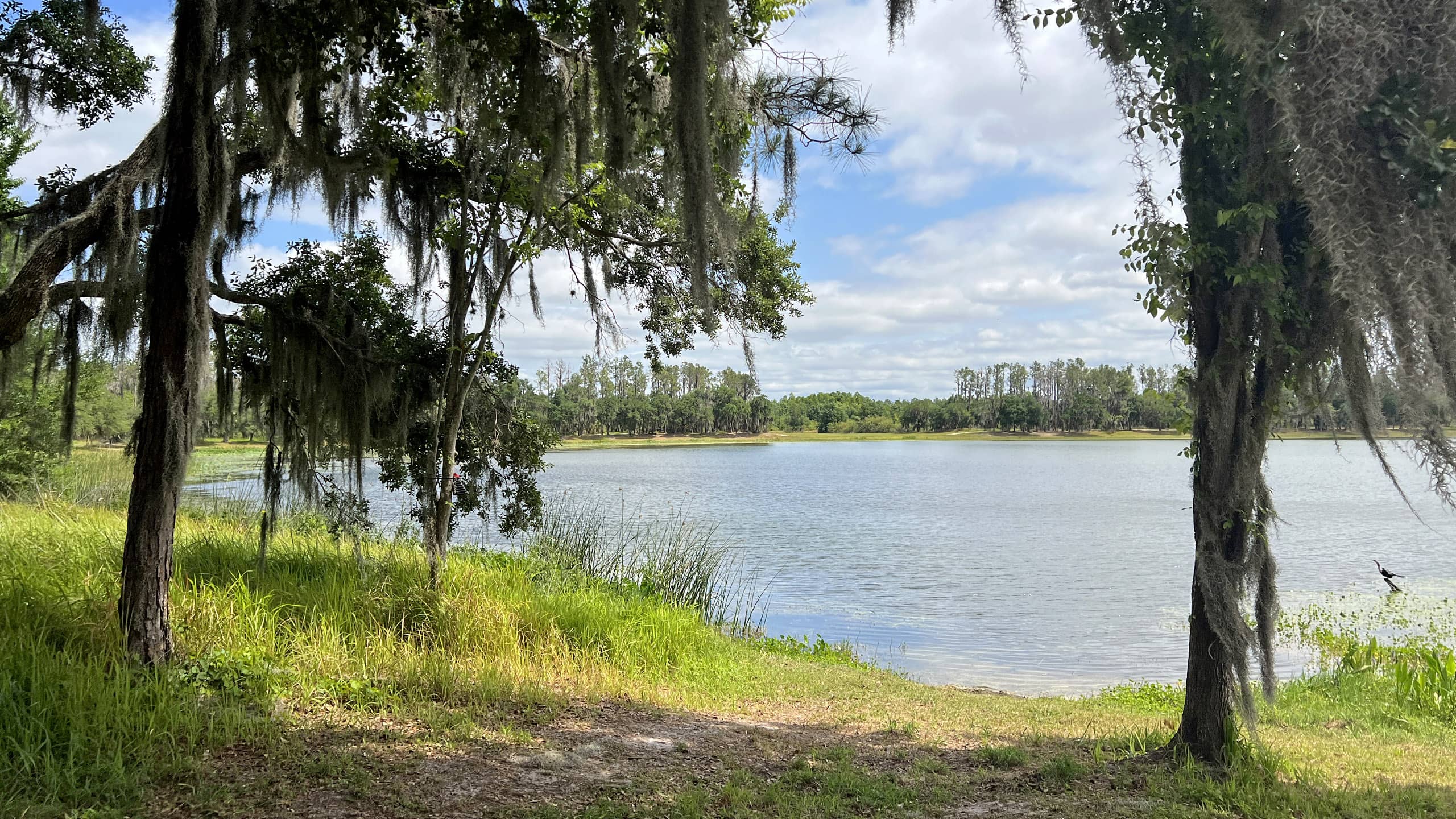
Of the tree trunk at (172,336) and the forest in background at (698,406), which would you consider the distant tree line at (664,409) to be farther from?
the tree trunk at (172,336)

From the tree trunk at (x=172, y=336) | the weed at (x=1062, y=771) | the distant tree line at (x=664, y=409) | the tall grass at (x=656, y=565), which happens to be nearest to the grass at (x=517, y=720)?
the weed at (x=1062, y=771)

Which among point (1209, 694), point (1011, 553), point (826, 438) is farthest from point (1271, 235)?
point (826, 438)

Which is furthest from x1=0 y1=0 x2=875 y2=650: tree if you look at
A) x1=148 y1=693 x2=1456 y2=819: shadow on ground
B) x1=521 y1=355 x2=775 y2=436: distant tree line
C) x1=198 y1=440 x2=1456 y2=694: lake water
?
x1=521 y1=355 x2=775 y2=436: distant tree line

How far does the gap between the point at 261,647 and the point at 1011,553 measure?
1526 centimetres

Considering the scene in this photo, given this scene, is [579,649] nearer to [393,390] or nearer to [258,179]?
[393,390]

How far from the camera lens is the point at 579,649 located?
6.41 meters

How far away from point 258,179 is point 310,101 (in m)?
2.01

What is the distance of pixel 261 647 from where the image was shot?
195 inches

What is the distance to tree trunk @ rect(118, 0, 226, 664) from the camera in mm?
4371

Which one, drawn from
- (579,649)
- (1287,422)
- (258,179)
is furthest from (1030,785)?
(258,179)

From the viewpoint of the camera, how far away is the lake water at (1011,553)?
34.3ft

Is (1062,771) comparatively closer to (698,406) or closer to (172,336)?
(172,336)

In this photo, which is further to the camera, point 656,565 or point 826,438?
point 826,438

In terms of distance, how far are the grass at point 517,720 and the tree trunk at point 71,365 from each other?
0.87 metres
